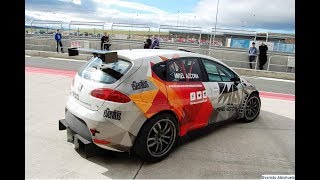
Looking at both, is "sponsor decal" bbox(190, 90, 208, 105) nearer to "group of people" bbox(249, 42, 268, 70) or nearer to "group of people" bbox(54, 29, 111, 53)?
"group of people" bbox(249, 42, 268, 70)

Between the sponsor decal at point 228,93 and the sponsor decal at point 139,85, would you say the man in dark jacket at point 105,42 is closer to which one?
the sponsor decal at point 228,93

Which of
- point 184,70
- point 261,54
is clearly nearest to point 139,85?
point 184,70

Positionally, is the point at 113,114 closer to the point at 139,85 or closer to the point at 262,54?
the point at 139,85

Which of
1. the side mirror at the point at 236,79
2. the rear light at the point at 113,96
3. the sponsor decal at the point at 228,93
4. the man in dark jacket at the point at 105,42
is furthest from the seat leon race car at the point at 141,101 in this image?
the man in dark jacket at the point at 105,42

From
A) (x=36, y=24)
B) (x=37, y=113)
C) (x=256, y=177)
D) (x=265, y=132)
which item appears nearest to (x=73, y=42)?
(x=36, y=24)

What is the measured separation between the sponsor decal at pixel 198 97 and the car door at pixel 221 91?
134 mm

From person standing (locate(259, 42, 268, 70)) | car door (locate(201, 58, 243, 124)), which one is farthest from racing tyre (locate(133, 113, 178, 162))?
person standing (locate(259, 42, 268, 70))

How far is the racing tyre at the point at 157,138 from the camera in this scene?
394 centimetres

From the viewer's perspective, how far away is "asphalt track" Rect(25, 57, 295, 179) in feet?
12.7

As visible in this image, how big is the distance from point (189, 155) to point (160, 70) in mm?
1378

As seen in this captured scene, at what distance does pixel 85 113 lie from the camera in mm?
3926
